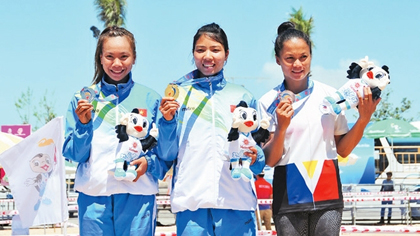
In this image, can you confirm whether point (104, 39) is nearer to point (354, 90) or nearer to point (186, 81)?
point (186, 81)

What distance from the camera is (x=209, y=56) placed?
4.20 metres

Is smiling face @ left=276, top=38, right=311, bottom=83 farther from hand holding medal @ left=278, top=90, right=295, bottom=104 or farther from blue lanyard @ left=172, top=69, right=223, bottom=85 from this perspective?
blue lanyard @ left=172, top=69, right=223, bottom=85

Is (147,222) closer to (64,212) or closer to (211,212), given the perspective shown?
(211,212)

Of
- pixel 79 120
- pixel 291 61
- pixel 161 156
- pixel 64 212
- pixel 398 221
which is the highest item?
pixel 291 61

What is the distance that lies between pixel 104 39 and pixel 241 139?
50.7 inches

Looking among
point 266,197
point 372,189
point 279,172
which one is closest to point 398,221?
point 372,189

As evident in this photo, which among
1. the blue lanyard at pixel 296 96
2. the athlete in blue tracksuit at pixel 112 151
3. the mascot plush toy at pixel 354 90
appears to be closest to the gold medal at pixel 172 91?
the athlete in blue tracksuit at pixel 112 151

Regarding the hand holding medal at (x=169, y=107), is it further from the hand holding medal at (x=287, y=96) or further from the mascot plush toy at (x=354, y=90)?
the mascot plush toy at (x=354, y=90)

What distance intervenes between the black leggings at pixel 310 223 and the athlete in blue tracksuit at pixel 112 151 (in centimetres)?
90

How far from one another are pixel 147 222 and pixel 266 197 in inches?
415

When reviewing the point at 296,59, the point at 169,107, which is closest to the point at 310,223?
the point at 296,59

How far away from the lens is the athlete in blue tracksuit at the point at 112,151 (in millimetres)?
4152

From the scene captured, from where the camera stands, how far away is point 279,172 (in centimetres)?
420

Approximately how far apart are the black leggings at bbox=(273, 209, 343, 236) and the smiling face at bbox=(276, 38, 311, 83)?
92 centimetres
